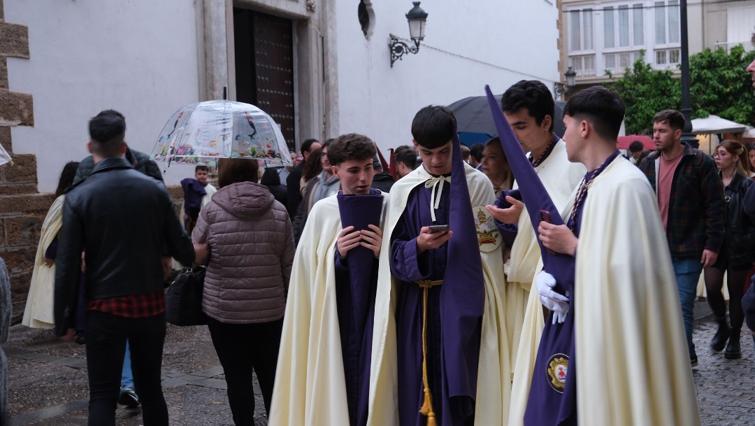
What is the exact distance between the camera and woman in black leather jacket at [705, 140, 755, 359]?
7055mm

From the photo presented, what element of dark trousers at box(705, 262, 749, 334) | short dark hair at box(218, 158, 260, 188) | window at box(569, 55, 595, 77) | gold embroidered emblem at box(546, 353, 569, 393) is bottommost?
dark trousers at box(705, 262, 749, 334)

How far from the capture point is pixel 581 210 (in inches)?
130

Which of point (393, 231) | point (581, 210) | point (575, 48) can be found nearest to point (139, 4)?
point (393, 231)

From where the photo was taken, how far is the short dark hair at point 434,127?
3910 millimetres

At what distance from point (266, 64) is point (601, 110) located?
10.6 metres

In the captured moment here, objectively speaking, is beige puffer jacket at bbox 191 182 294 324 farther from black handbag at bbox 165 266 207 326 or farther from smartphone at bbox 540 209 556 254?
smartphone at bbox 540 209 556 254

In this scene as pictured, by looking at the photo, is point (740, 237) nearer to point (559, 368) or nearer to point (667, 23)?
point (559, 368)

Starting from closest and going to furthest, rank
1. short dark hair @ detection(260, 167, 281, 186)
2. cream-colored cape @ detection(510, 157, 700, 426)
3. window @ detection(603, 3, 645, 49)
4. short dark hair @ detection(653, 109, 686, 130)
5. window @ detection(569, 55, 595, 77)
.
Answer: cream-colored cape @ detection(510, 157, 700, 426), short dark hair @ detection(653, 109, 686, 130), short dark hair @ detection(260, 167, 281, 186), window @ detection(603, 3, 645, 49), window @ detection(569, 55, 595, 77)

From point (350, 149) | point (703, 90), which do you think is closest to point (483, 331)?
point (350, 149)

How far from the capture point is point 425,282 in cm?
404

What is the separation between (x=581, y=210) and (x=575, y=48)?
3380 centimetres

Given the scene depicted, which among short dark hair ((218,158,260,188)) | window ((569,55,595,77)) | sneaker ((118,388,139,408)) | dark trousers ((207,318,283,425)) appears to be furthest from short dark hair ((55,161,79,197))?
window ((569,55,595,77))

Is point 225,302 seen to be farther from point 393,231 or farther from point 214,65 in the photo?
point 214,65

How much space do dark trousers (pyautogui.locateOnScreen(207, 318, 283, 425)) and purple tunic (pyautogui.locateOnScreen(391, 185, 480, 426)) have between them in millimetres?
1207
